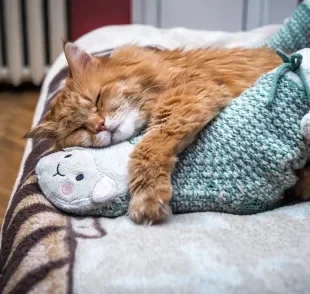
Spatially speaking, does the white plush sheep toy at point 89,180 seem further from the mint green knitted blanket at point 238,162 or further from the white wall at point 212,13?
the white wall at point 212,13

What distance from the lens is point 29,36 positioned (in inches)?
122

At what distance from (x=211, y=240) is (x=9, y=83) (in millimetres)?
2499

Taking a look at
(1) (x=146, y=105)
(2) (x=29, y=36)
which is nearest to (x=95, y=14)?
(2) (x=29, y=36)

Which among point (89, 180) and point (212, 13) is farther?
point (212, 13)

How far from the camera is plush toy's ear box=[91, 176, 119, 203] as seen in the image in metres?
1.16

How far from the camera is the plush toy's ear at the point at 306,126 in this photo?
1167 millimetres

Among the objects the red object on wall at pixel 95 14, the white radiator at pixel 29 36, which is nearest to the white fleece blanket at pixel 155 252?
the white radiator at pixel 29 36

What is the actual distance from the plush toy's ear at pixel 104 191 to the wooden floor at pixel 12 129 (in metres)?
0.89

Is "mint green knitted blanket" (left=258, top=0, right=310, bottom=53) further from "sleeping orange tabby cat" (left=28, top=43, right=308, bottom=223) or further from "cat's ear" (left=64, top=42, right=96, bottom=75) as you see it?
"cat's ear" (left=64, top=42, right=96, bottom=75)

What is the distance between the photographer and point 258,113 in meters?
1.22

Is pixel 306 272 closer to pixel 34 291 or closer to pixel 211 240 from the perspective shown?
pixel 211 240

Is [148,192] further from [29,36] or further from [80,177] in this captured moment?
[29,36]

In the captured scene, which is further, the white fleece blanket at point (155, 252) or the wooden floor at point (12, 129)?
the wooden floor at point (12, 129)

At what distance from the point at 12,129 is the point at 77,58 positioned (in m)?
1.50
